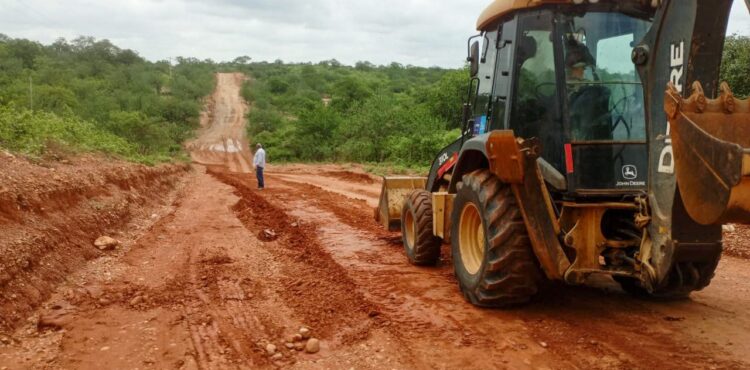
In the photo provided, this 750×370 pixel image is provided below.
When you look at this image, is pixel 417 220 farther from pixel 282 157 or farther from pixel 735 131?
pixel 282 157

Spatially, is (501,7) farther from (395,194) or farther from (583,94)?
(395,194)

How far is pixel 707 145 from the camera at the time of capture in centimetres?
295

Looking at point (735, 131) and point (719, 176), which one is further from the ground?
point (735, 131)

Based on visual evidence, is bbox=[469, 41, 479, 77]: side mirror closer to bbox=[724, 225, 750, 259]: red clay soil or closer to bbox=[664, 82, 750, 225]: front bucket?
bbox=[664, 82, 750, 225]: front bucket

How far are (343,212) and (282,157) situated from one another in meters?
27.7

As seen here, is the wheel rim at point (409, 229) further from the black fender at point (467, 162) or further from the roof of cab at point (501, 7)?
the roof of cab at point (501, 7)

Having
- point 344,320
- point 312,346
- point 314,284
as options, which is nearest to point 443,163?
point 314,284

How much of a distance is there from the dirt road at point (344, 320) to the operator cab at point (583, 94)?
108cm

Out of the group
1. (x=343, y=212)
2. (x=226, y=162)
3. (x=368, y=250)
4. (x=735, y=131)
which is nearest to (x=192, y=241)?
(x=368, y=250)

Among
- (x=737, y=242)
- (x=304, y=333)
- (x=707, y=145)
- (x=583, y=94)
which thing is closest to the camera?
(x=707, y=145)

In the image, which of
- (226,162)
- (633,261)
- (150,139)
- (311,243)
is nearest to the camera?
(633,261)

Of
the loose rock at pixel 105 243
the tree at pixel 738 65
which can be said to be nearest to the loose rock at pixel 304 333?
the loose rock at pixel 105 243

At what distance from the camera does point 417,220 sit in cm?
639

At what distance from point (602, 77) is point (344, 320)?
279cm
